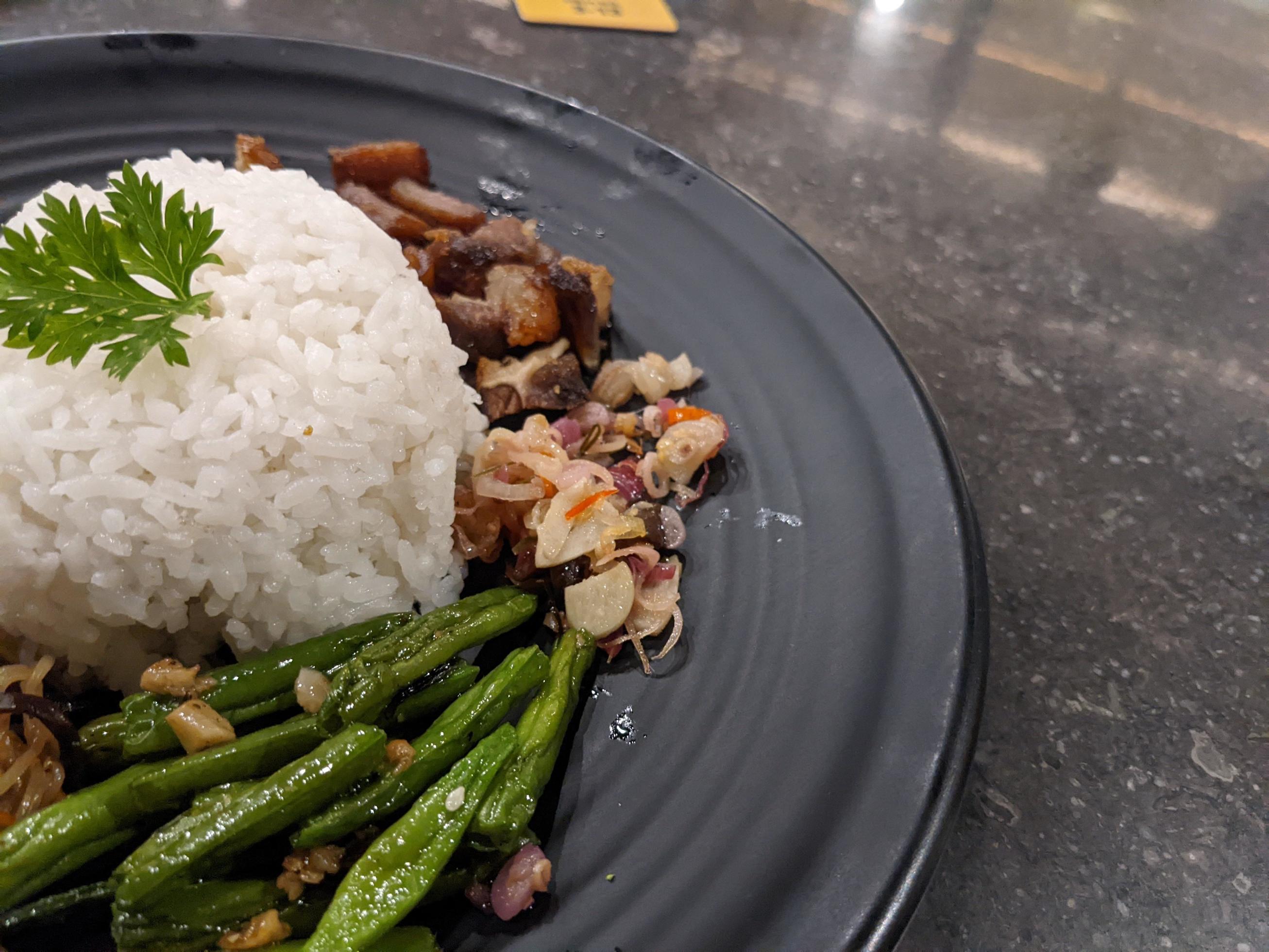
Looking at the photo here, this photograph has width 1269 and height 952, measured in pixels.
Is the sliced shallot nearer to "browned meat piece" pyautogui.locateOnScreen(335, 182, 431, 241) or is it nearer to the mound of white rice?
the mound of white rice

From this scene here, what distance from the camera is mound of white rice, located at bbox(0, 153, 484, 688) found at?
192cm

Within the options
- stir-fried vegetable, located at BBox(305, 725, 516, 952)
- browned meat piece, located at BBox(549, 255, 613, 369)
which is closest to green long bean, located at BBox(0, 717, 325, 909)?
stir-fried vegetable, located at BBox(305, 725, 516, 952)

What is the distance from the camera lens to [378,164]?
3.06 meters

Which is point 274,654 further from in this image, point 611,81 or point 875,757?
point 611,81

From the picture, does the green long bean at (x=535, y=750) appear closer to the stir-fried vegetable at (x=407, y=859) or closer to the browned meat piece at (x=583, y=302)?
the stir-fried vegetable at (x=407, y=859)

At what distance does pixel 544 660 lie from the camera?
2.02 meters

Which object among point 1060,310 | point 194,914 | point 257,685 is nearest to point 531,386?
point 257,685

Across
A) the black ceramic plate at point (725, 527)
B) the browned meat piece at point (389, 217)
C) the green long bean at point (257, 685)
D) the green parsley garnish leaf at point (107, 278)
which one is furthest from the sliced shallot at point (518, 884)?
the browned meat piece at point (389, 217)

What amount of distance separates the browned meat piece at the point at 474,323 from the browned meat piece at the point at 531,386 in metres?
0.07

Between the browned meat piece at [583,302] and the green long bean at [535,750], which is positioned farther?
the browned meat piece at [583,302]

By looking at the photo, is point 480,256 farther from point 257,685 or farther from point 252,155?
point 257,685

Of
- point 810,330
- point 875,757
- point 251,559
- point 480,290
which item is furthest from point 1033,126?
point 251,559

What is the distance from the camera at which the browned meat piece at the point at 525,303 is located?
281 centimetres

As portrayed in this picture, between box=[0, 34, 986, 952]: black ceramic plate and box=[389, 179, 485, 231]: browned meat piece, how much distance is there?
0.76 ft
